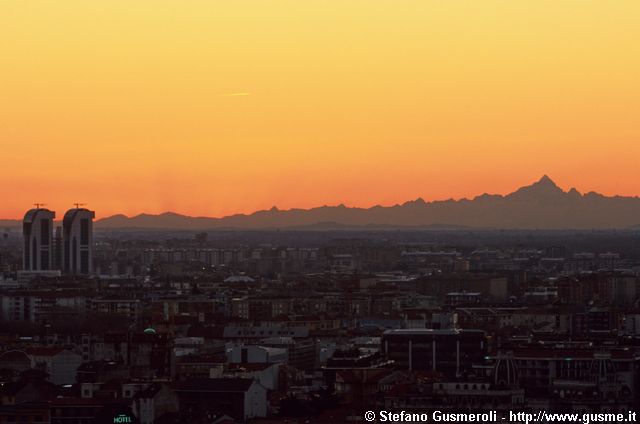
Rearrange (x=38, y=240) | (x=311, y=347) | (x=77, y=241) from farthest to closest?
(x=77, y=241), (x=38, y=240), (x=311, y=347)

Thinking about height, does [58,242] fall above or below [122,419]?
above

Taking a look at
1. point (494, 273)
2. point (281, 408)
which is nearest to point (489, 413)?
point (281, 408)

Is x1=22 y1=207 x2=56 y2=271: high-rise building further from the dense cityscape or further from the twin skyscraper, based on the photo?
the dense cityscape

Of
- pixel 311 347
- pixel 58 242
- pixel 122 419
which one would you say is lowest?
pixel 122 419

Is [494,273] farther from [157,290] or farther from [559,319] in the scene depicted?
[559,319]

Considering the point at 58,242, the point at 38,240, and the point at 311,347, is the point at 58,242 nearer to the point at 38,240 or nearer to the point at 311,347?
the point at 38,240

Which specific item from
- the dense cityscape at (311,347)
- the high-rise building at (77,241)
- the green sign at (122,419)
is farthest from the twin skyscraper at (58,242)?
the green sign at (122,419)

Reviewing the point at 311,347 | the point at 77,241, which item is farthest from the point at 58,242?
the point at 311,347
